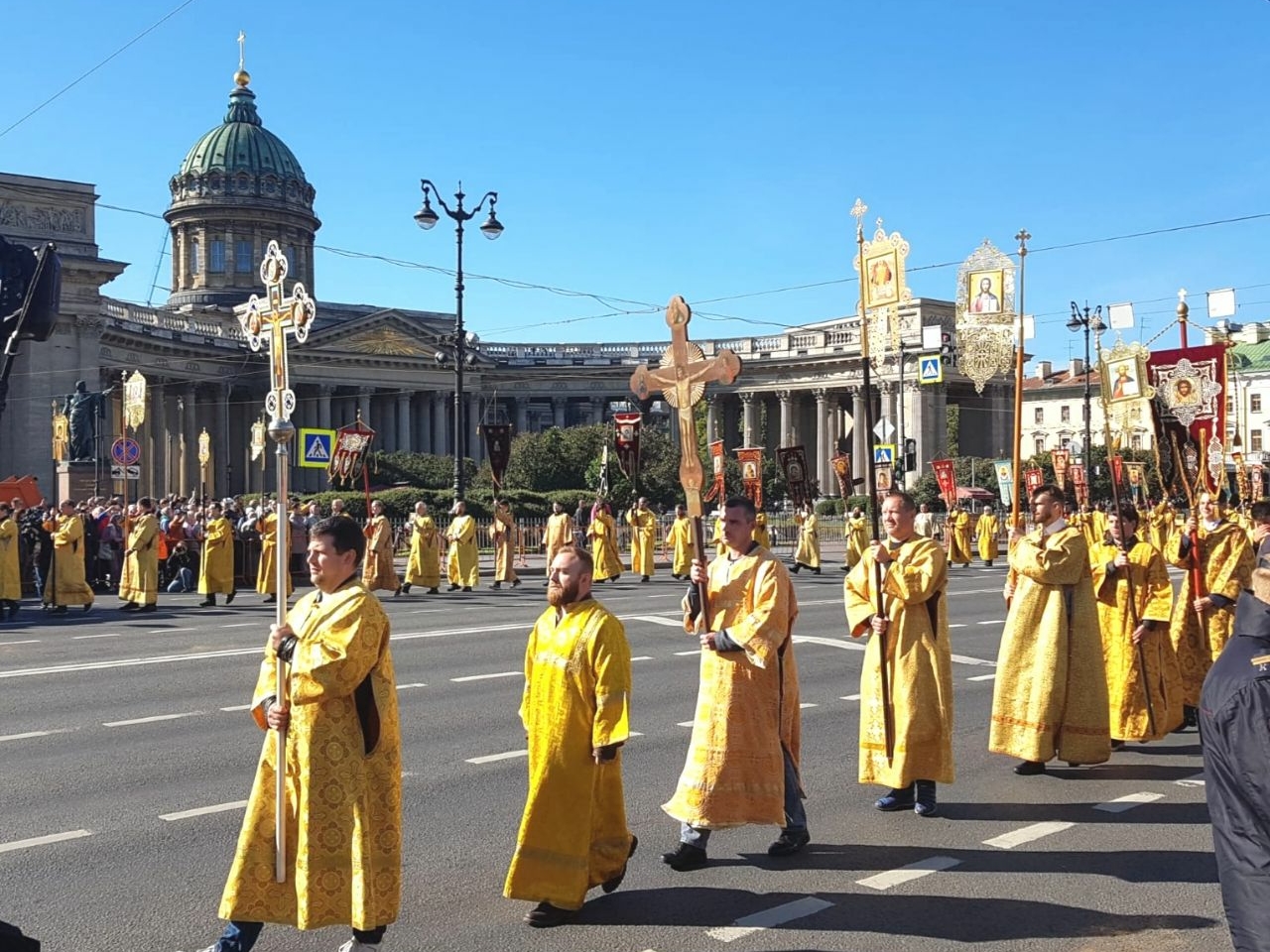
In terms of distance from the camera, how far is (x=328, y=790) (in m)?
4.73

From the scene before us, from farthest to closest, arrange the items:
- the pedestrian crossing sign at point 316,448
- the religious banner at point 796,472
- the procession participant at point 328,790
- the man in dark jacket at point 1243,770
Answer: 1. the religious banner at point 796,472
2. the pedestrian crossing sign at point 316,448
3. the procession participant at point 328,790
4. the man in dark jacket at point 1243,770

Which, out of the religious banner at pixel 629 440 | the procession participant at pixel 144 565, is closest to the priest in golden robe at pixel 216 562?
the procession participant at pixel 144 565

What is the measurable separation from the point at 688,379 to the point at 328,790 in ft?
9.94

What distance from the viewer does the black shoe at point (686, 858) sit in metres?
6.21

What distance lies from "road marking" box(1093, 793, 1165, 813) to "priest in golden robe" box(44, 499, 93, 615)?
16.6 m

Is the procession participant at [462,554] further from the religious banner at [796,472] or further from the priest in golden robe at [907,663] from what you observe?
the priest in golden robe at [907,663]

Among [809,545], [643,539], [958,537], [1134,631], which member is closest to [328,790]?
[1134,631]

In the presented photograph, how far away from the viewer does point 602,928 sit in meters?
5.41

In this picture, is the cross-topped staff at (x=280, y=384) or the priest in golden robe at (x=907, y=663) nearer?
the cross-topped staff at (x=280, y=384)

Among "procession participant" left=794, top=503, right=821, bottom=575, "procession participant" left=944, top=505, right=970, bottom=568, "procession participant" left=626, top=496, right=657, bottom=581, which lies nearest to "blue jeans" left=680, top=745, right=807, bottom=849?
"procession participant" left=626, top=496, right=657, bottom=581

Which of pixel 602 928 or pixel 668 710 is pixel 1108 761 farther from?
pixel 602 928

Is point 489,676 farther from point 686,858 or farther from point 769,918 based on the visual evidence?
point 769,918

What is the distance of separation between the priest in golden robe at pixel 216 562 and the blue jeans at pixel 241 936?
58.3 ft

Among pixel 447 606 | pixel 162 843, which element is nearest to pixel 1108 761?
pixel 162 843
